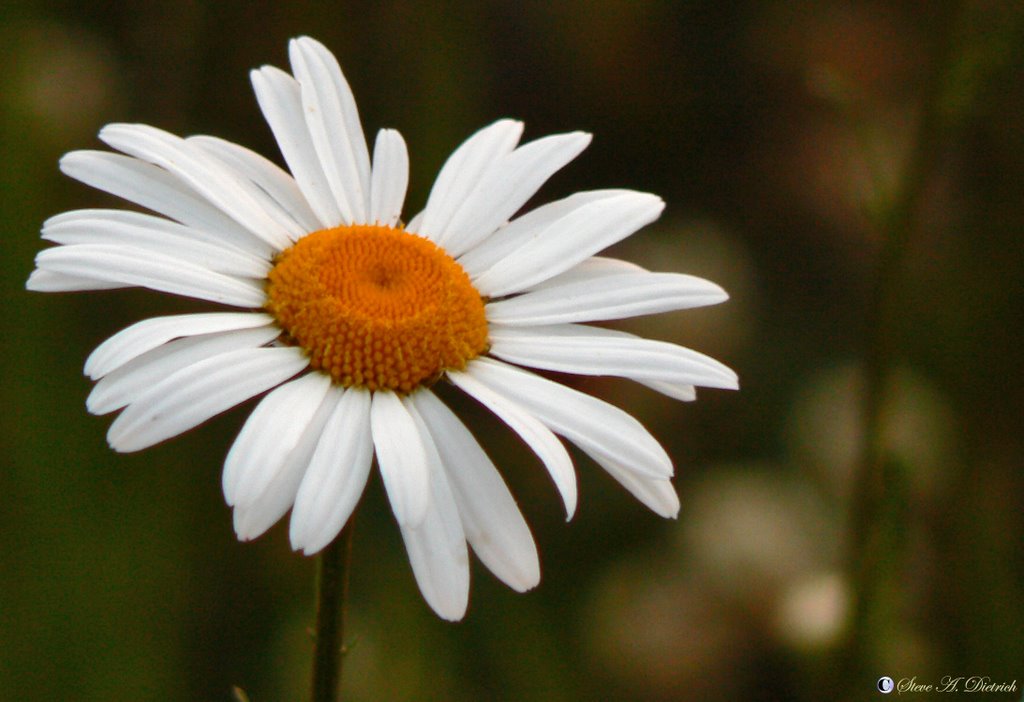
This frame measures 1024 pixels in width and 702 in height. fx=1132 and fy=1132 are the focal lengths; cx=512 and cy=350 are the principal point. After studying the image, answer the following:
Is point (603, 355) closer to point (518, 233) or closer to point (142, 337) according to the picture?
point (518, 233)

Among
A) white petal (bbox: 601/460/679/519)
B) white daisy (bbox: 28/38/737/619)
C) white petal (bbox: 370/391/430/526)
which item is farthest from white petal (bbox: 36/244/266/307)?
white petal (bbox: 601/460/679/519)

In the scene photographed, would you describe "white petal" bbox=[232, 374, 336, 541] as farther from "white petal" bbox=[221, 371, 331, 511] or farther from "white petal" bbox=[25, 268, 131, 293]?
"white petal" bbox=[25, 268, 131, 293]

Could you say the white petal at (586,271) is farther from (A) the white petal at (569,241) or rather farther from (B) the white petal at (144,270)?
(B) the white petal at (144,270)

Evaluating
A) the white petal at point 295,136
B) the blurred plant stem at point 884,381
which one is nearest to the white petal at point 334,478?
the white petal at point 295,136

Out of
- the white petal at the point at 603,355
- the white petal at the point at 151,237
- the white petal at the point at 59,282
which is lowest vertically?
the white petal at the point at 603,355

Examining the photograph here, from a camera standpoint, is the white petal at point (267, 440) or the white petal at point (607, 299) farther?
the white petal at point (607, 299)

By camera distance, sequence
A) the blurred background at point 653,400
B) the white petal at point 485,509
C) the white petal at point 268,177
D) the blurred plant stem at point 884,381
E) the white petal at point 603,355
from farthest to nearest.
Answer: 1. the blurred background at point 653,400
2. the blurred plant stem at point 884,381
3. the white petal at point 268,177
4. the white petal at point 603,355
5. the white petal at point 485,509
